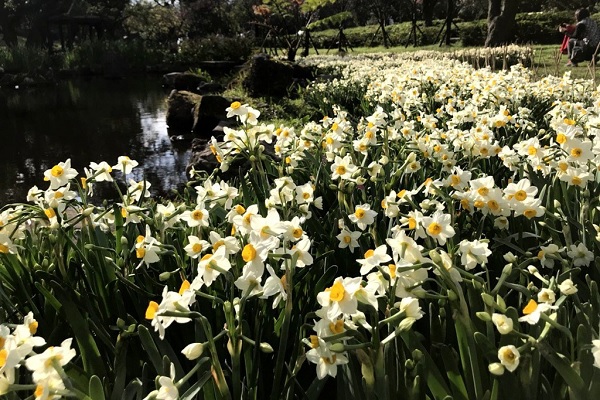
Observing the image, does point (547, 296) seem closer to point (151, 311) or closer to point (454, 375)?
point (454, 375)

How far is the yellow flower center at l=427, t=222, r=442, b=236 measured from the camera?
4.18 ft

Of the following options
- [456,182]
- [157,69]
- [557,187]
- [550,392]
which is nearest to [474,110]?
[557,187]

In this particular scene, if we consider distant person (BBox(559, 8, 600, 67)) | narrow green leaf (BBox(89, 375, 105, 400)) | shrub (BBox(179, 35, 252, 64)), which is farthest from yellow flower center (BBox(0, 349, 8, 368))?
shrub (BBox(179, 35, 252, 64))

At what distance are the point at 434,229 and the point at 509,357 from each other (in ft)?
1.26

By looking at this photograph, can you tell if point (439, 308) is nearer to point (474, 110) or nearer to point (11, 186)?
point (474, 110)

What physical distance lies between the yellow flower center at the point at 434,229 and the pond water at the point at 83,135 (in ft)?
14.5

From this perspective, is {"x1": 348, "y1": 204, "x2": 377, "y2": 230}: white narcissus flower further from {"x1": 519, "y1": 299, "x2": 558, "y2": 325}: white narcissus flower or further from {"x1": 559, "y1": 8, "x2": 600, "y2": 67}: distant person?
{"x1": 559, "y1": 8, "x2": 600, "y2": 67}: distant person

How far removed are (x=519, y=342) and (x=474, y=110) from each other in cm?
214

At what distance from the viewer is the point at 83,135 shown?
1005 centimetres

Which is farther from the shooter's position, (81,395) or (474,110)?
(474,110)

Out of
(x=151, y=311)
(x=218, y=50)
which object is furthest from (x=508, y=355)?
(x=218, y=50)

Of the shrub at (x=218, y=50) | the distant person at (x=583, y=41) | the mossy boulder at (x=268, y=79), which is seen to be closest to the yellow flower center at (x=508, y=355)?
the mossy boulder at (x=268, y=79)

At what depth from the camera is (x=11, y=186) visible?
691 centimetres

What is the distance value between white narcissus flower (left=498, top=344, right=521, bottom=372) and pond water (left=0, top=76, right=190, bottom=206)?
4762mm
